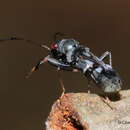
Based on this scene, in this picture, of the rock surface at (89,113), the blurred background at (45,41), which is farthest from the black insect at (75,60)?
the blurred background at (45,41)

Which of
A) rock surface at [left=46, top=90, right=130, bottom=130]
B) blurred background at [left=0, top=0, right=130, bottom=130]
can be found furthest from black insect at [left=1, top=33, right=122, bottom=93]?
blurred background at [left=0, top=0, right=130, bottom=130]

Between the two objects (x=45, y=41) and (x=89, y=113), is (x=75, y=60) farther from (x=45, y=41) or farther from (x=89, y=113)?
(x=45, y=41)

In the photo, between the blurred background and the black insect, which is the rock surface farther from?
the blurred background

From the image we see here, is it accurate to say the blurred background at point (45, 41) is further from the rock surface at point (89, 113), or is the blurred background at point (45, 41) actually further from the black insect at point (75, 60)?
the rock surface at point (89, 113)

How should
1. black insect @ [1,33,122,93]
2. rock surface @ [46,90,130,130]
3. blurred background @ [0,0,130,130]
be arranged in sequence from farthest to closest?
blurred background @ [0,0,130,130]
black insect @ [1,33,122,93]
rock surface @ [46,90,130,130]

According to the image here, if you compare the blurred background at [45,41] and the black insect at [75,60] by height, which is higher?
the black insect at [75,60]

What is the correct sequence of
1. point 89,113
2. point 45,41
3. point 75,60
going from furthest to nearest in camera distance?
point 45,41, point 75,60, point 89,113

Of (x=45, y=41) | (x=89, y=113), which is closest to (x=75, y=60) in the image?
(x=89, y=113)

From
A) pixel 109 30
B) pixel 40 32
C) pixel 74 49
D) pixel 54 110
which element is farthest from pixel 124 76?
pixel 54 110
